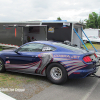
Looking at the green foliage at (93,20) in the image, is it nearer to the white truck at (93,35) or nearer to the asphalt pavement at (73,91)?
the white truck at (93,35)

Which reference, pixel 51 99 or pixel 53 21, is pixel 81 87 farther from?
pixel 53 21

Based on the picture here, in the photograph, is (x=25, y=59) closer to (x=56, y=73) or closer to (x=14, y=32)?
(x=56, y=73)

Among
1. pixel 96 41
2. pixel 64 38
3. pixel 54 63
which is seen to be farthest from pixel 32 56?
pixel 96 41

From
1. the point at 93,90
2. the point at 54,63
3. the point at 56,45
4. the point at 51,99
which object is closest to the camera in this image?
the point at 51,99

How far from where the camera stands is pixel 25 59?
532cm

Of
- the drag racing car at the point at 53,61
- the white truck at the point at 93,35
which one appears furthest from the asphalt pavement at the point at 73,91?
the white truck at the point at 93,35

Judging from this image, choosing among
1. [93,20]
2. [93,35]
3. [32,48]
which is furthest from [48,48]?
[93,20]

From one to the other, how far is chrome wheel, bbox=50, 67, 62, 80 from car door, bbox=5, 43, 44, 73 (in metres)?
0.60

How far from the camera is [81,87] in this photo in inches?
183

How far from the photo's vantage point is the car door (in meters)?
5.14

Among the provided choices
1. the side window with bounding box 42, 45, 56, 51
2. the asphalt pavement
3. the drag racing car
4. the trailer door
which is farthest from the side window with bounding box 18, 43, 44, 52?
the trailer door

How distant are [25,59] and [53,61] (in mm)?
1186

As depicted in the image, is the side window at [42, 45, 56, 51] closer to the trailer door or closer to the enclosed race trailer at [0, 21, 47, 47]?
the enclosed race trailer at [0, 21, 47, 47]

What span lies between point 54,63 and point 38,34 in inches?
393
